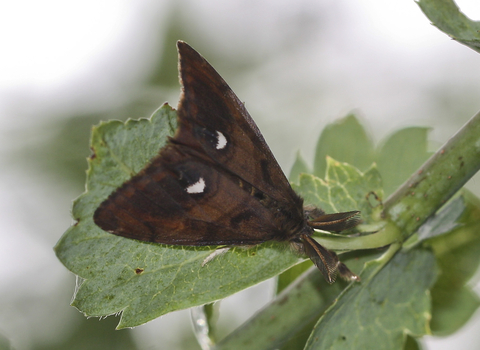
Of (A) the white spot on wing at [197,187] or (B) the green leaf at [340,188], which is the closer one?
(A) the white spot on wing at [197,187]

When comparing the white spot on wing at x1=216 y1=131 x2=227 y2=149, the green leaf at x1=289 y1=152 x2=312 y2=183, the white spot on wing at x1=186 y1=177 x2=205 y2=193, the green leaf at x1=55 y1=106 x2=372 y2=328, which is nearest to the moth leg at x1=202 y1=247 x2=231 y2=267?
the green leaf at x1=55 y1=106 x2=372 y2=328

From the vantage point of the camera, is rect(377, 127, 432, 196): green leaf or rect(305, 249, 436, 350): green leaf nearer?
rect(305, 249, 436, 350): green leaf

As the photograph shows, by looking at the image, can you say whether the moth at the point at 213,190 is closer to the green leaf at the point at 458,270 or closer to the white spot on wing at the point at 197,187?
the white spot on wing at the point at 197,187

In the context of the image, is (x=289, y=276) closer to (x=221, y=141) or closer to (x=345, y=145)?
(x=221, y=141)

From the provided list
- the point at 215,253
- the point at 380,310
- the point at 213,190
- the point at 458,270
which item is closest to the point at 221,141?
the point at 213,190

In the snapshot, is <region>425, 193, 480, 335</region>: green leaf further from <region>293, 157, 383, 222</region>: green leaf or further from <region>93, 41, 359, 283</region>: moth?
<region>93, 41, 359, 283</region>: moth

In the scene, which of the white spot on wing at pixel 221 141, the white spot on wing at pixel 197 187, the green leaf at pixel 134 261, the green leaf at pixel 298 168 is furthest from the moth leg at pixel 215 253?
the green leaf at pixel 298 168
